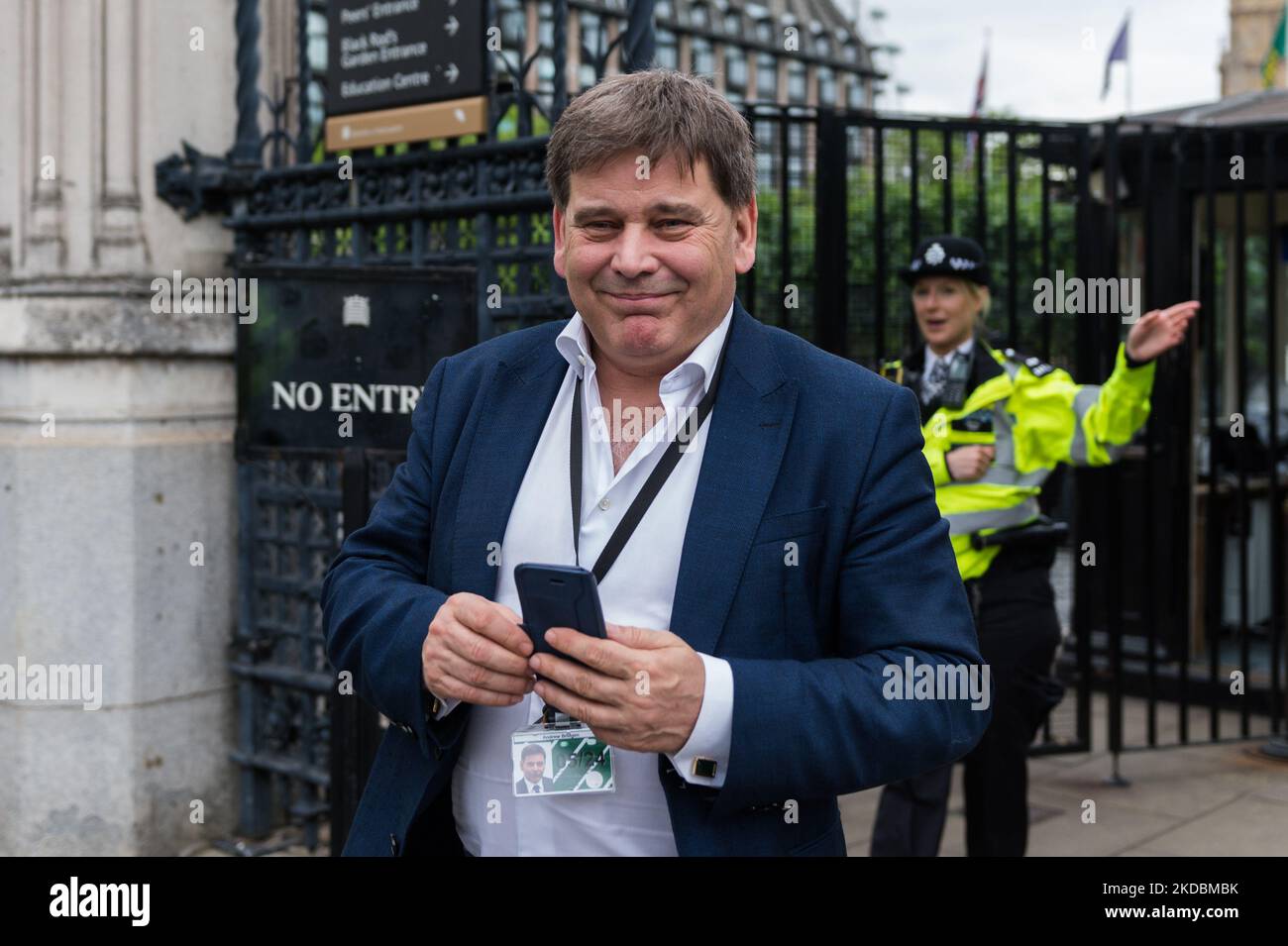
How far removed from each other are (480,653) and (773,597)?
40 cm

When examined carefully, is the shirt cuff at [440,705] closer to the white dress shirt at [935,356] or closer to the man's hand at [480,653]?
the man's hand at [480,653]

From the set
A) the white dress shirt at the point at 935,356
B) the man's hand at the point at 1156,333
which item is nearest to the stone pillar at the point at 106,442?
the white dress shirt at the point at 935,356

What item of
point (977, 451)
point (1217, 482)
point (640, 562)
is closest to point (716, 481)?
point (640, 562)

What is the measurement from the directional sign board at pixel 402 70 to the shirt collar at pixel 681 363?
293 cm

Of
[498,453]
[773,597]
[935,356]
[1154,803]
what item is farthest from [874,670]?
[1154,803]

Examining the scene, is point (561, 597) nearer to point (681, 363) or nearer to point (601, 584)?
point (601, 584)

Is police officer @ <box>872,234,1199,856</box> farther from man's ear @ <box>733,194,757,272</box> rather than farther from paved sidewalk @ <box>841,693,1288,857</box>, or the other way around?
man's ear @ <box>733,194,757,272</box>

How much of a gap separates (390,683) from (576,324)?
60 cm

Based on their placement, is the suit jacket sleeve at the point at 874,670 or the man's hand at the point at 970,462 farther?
the man's hand at the point at 970,462

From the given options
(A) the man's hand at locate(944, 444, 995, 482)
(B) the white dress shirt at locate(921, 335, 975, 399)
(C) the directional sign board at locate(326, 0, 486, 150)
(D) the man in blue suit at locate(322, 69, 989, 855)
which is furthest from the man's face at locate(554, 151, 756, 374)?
(C) the directional sign board at locate(326, 0, 486, 150)

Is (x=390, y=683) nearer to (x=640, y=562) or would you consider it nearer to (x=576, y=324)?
(x=640, y=562)

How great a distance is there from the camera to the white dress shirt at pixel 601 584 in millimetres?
1993

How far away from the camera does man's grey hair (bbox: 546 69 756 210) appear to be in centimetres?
194

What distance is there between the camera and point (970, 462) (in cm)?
454
